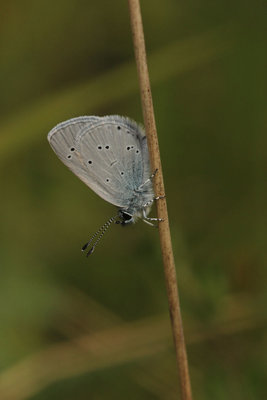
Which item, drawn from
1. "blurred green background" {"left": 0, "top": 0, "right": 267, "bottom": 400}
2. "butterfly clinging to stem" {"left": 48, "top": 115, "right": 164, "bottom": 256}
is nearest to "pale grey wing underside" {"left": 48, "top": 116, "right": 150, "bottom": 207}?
"butterfly clinging to stem" {"left": 48, "top": 115, "right": 164, "bottom": 256}

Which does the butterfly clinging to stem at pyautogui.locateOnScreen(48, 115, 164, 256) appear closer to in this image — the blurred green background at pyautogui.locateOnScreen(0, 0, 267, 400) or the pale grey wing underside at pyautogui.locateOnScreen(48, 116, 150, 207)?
the pale grey wing underside at pyautogui.locateOnScreen(48, 116, 150, 207)

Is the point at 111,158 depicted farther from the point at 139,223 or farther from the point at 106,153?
the point at 139,223

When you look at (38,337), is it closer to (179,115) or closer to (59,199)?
(59,199)

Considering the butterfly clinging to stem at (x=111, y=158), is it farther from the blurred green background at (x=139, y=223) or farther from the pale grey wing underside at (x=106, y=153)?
the blurred green background at (x=139, y=223)

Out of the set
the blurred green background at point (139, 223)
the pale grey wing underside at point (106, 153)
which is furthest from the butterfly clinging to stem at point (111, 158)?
the blurred green background at point (139, 223)

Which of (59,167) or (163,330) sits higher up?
(59,167)

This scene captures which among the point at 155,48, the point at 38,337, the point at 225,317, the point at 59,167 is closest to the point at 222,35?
the point at 155,48

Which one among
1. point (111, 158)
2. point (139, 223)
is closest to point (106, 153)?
point (111, 158)
